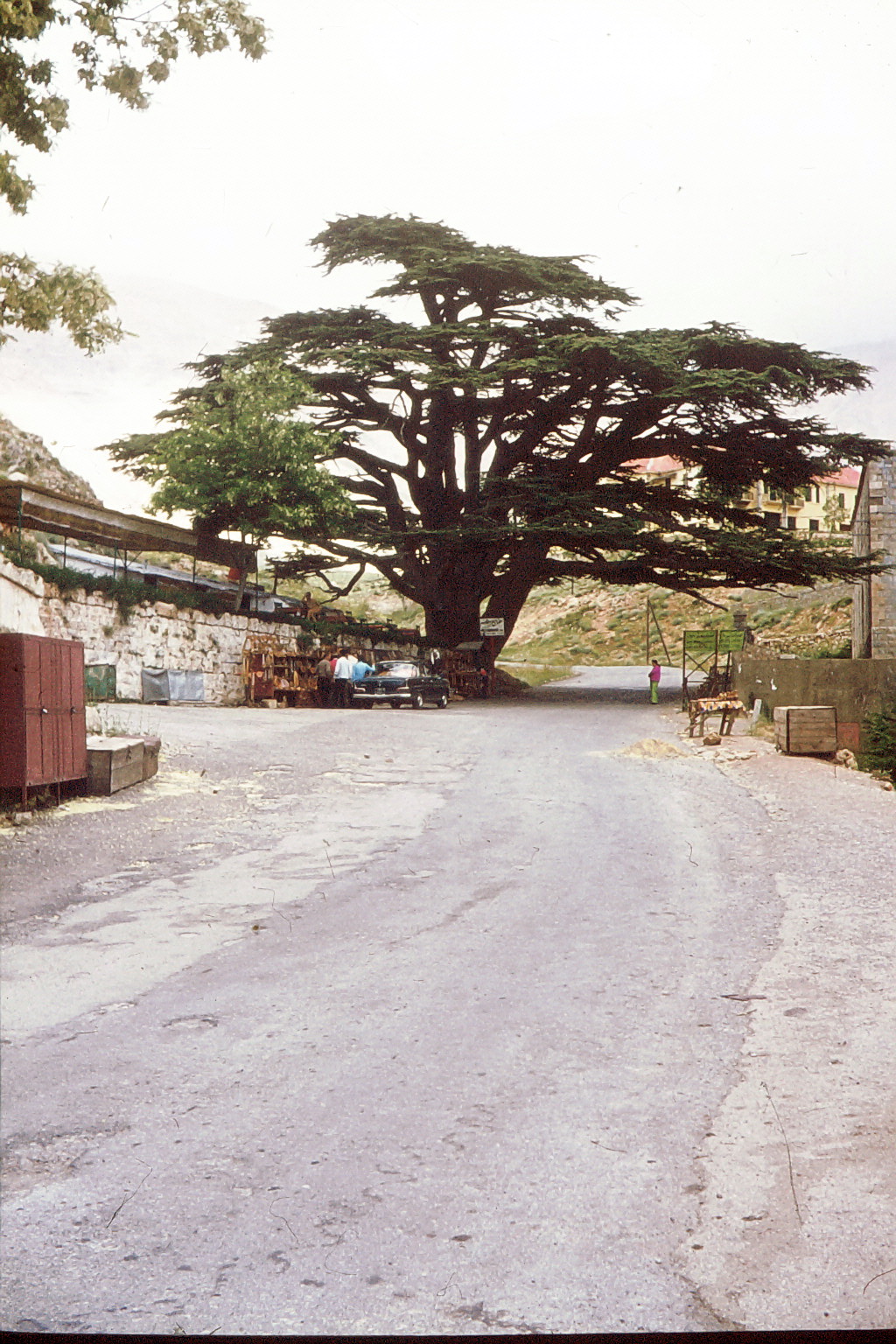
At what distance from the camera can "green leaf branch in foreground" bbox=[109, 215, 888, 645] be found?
2.30m

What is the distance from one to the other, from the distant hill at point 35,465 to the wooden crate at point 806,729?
2.06 meters

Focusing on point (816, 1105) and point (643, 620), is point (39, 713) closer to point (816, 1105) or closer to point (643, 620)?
point (643, 620)

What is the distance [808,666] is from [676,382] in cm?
87

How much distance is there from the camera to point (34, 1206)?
145cm

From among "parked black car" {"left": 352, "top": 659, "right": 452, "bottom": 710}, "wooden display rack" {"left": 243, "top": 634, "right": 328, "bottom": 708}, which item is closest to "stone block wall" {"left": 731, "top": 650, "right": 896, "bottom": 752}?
"parked black car" {"left": 352, "top": 659, "right": 452, "bottom": 710}

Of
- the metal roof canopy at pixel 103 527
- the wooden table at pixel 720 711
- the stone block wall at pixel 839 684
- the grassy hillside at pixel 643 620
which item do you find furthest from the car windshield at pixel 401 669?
the metal roof canopy at pixel 103 527

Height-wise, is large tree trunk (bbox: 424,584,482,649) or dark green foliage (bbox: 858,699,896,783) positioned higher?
large tree trunk (bbox: 424,584,482,649)

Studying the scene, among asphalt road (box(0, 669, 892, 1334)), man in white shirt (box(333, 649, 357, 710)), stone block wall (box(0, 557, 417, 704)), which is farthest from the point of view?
man in white shirt (box(333, 649, 357, 710))

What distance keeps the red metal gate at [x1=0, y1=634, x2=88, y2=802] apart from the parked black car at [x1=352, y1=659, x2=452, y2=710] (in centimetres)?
215

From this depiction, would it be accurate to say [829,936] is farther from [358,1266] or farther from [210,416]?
[210,416]

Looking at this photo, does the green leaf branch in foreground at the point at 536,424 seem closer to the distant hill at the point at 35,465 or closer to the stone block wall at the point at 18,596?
the distant hill at the point at 35,465

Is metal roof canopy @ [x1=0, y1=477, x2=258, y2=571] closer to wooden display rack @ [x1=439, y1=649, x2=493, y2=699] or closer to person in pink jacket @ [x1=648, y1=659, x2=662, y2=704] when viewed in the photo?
person in pink jacket @ [x1=648, y1=659, x2=662, y2=704]

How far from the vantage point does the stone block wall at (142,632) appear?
2.27 m

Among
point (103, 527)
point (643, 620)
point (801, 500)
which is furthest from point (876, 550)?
point (103, 527)
